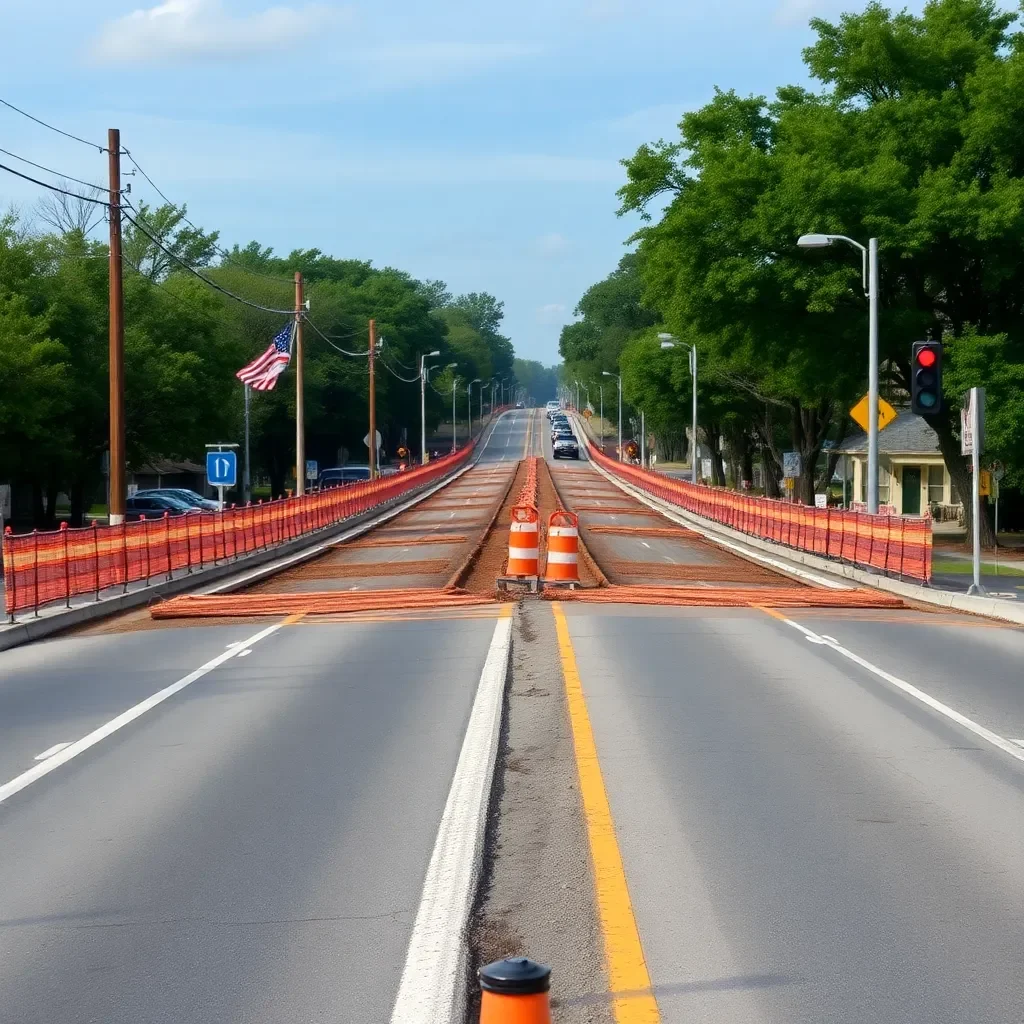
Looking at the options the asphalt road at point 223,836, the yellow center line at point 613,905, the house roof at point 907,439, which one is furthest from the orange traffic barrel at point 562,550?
the house roof at point 907,439

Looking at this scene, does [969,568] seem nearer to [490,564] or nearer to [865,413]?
[865,413]

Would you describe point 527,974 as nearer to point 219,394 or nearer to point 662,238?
point 662,238

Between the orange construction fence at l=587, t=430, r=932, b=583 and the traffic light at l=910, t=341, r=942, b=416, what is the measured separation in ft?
10.9

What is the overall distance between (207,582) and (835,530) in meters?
14.3

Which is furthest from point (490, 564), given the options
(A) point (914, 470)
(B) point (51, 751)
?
(A) point (914, 470)

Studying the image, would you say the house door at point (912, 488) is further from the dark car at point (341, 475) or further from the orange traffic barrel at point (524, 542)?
the orange traffic barrel at point (524, 542)

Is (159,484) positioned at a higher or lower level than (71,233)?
lower

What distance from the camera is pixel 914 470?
6900 cm

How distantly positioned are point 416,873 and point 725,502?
154 ft

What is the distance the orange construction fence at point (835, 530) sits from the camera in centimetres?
2869

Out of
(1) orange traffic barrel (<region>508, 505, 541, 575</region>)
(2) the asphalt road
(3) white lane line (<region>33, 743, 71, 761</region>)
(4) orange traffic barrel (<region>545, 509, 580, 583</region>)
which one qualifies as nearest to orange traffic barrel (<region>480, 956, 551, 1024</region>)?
(2) the asphalt road

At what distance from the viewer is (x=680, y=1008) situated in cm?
570

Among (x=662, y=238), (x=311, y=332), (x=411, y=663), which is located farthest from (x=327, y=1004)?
(x=311, y=332)

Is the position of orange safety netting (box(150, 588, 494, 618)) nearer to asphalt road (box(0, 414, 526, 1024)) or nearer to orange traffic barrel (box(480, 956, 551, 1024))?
asphalt road (box(0, 414, 526, 1024))
